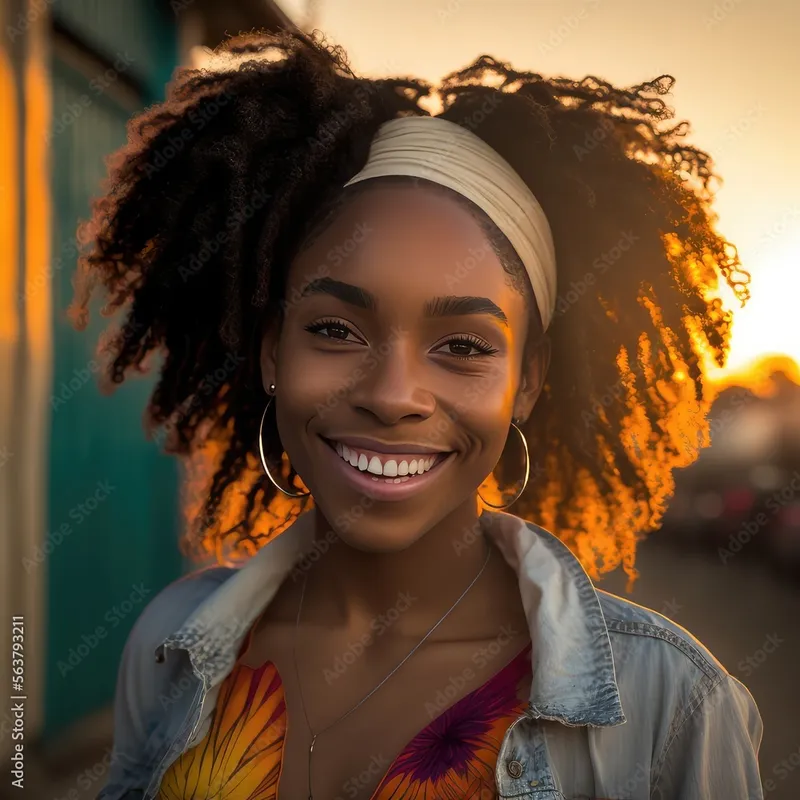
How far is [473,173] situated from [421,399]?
536 millimetres

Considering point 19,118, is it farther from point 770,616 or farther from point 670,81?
point 770,616

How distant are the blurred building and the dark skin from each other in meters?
2.26

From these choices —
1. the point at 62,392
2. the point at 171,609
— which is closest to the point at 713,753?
the point at 171,609

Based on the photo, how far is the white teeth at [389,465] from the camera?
1.51 m

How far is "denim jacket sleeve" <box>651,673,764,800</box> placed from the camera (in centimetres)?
139

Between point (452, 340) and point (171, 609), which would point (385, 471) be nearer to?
point (452, 340)

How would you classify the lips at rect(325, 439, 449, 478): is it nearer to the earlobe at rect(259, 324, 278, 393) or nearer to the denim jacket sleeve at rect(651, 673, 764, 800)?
the earlobe at rect(259, 324, 278, 393)

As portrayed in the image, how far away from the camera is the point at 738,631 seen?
6.62 metres

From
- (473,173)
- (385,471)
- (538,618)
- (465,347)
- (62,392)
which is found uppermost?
(62,392)

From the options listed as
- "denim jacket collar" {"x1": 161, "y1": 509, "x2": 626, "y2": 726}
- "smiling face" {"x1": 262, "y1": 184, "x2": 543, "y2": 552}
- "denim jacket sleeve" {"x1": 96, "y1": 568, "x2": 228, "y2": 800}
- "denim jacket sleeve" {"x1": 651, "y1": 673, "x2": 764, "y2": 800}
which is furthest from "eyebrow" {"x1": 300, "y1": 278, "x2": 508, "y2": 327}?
"denim jacket sleeve" {"x1": 96, "y1": 568, "x2": 228, "y2": 800}

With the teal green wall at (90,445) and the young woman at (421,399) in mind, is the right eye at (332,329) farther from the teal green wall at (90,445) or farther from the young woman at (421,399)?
the teal green wall at (90,445)

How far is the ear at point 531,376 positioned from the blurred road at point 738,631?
3180 millimetres

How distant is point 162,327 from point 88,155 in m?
2.50

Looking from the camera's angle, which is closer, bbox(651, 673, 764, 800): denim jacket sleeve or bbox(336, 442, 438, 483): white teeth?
bbox(651, 673, 764, 800): denim jacket sleeve
